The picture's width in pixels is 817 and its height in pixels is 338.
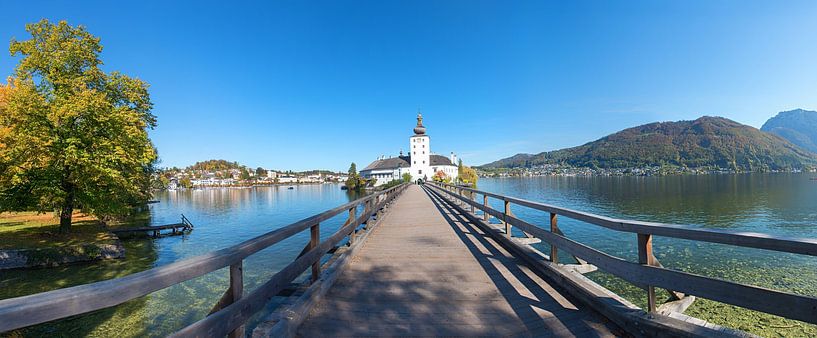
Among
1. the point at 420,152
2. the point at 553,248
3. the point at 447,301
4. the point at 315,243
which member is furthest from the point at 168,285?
the point at 420,152

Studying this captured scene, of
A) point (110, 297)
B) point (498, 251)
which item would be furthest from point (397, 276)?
point (110, 297)

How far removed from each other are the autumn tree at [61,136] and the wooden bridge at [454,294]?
51.8ft

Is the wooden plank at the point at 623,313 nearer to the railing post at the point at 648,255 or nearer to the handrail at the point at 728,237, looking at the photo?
the railing post at the point at 648,255

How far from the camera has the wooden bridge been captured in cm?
188

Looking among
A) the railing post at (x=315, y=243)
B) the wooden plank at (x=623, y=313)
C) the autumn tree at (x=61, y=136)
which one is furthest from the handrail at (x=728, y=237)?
the autumn tree at (x=61, y=136)

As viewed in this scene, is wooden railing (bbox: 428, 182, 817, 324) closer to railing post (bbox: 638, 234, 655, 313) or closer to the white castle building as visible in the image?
railing post (bbox: 638, 234, 655, 313)

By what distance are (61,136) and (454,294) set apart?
19.3 meters

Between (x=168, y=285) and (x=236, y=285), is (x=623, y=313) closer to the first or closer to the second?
(x=236, y=285)

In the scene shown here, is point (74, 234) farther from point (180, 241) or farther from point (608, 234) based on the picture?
point (608, 234)

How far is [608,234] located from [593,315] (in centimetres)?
1680

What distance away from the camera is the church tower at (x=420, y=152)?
90188 millimetres

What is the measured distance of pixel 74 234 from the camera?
17.7 metres

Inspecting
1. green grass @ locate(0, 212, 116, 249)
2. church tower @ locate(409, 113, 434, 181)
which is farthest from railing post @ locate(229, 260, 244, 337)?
church tower @ locate(409, 113, 434, 181)

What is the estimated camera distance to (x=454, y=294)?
4.00 m
